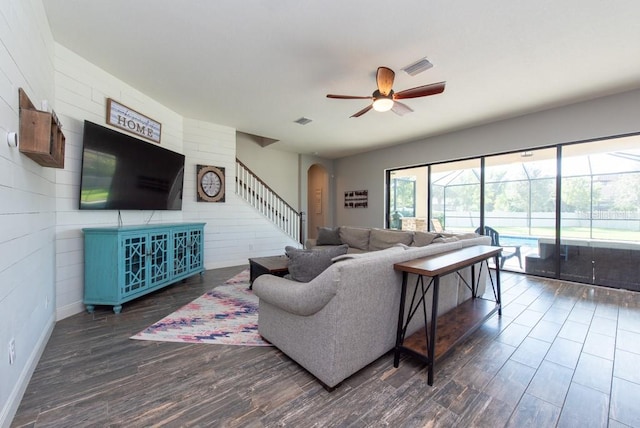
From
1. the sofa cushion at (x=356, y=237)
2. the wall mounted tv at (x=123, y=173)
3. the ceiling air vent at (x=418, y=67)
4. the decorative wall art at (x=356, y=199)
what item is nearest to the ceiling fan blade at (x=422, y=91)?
→ the ceiling air vent at (x=418, y=67)

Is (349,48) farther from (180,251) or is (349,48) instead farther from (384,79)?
(180,251)

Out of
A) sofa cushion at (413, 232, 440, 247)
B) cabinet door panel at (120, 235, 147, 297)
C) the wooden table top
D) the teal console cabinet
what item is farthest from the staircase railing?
the wooden table top

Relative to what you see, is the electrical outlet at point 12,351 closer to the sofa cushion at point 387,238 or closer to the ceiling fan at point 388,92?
the ceiling fan at point 388,92

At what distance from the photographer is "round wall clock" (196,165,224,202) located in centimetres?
499

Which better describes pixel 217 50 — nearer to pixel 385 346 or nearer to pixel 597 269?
pixel 385 346

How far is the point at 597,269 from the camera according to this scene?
4.16m

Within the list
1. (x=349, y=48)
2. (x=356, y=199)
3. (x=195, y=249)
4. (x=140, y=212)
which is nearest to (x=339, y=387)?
(x=349, y=48)

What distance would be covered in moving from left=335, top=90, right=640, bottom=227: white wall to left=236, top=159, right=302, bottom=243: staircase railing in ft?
6.38

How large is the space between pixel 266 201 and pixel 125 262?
11.3ft

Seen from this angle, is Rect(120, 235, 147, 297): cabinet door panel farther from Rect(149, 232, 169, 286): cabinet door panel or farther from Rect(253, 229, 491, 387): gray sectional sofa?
Rect(253, 229, 491, 387): gray sectional sofa

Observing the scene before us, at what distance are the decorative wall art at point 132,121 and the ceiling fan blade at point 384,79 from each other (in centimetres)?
334

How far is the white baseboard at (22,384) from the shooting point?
143 cm

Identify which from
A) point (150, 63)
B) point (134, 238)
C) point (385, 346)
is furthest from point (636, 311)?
point (150, 63)

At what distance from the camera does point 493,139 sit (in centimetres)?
496
